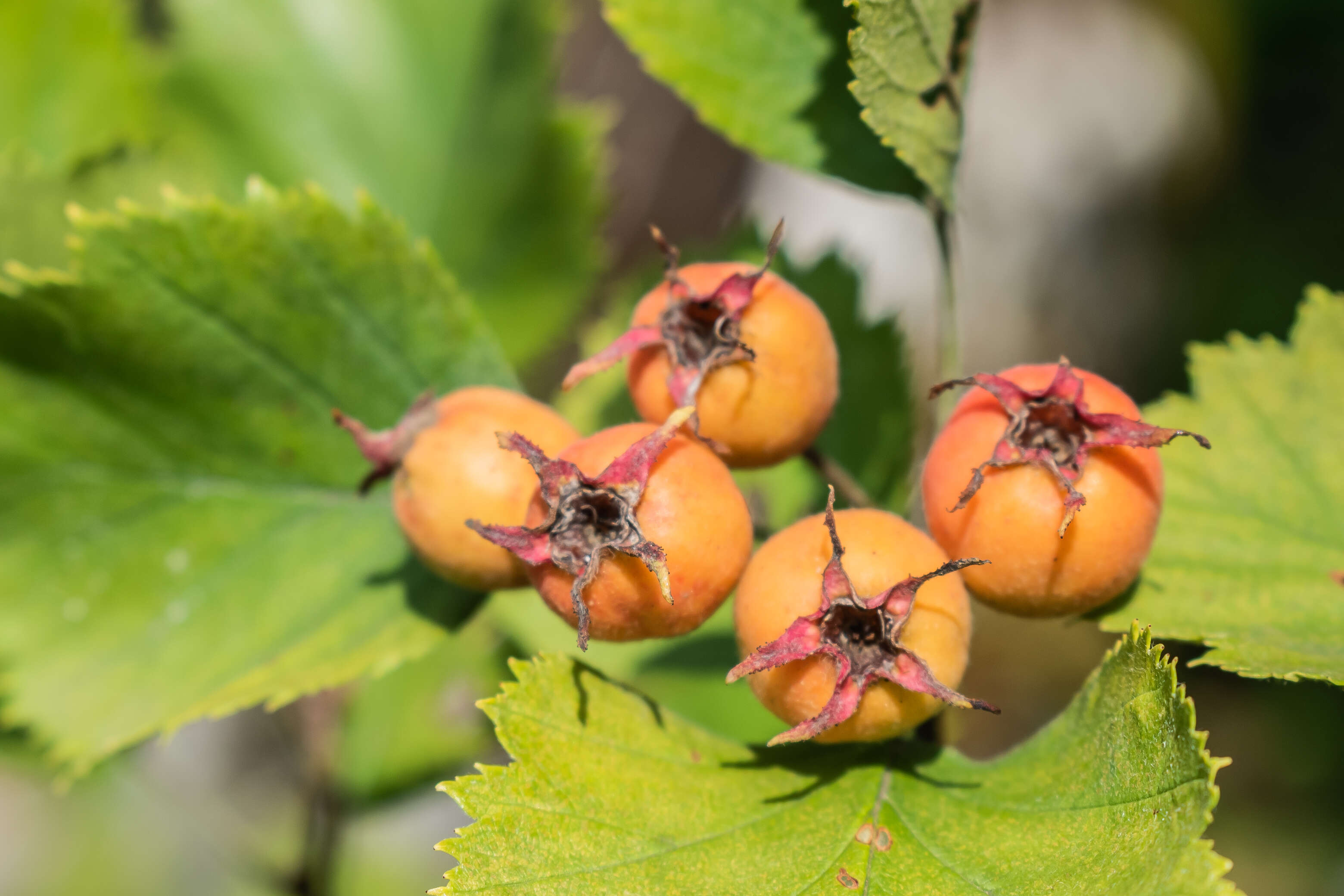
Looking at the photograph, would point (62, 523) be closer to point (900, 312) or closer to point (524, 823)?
point (524, 823)

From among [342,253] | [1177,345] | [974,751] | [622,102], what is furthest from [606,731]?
[622,102]

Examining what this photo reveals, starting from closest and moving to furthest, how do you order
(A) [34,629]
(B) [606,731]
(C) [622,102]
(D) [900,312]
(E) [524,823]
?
(E) [524,823]
(B) [606,731]
(A) [34,629]
(D) [900,312]
(C) [622,102]

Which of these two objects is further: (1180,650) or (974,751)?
(974,751)

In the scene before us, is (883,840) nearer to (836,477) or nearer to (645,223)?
(836,477)

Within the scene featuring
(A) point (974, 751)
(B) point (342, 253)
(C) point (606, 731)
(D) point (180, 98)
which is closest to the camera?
(C) point (606, 731)

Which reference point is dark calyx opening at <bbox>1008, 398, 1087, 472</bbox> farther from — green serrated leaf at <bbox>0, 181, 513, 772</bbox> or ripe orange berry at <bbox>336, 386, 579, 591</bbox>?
green serrated leaf at <bbox>0, 181, 513, 772</bbox>

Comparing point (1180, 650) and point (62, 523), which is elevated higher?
point (62, 523)

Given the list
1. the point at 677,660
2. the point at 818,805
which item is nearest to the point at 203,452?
the point at 677,660
